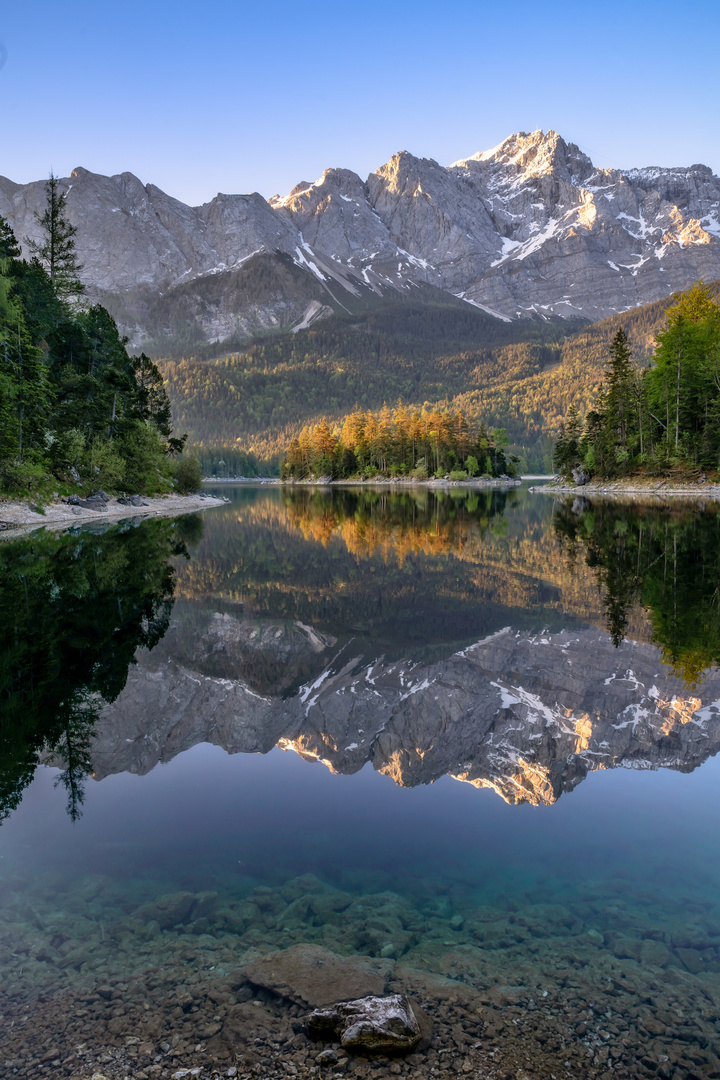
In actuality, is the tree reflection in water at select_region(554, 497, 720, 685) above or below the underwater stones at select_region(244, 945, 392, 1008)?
below

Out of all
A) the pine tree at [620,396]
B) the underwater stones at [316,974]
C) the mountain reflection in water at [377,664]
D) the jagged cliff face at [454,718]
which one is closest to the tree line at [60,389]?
the mountain reflection in water at [377,664]

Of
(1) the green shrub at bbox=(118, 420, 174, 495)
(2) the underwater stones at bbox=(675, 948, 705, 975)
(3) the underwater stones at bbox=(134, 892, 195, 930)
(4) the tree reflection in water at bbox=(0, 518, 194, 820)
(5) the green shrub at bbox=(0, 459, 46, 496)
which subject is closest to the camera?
(2) the underwater stones at bbox=(675, 948, 705, 975)

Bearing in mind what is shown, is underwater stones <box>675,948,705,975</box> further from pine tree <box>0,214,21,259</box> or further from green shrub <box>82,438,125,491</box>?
green shrub <box>82,438,125,491</box>

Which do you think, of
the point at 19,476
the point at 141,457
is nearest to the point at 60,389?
the point at 141,457

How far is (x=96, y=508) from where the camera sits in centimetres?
5294

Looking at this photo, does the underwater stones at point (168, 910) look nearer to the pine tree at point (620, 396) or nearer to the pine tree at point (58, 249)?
the pine tree at point (58, 249)

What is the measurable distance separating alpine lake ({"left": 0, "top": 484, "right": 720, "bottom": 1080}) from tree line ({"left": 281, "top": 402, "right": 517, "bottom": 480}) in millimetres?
117246

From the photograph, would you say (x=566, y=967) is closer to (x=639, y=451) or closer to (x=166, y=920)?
(x=166, y=920)

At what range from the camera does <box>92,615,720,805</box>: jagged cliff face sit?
890 centimetres

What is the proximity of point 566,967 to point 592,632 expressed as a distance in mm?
11305

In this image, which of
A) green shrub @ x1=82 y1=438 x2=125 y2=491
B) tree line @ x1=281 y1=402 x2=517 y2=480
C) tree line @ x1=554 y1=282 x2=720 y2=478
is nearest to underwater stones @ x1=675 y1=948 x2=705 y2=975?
green shrub @ x1=82 y1=438 x2=125 y2=491

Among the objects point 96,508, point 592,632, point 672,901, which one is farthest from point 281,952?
point 96,508

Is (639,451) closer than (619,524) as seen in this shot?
No

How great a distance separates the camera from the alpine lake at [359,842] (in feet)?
14.8
